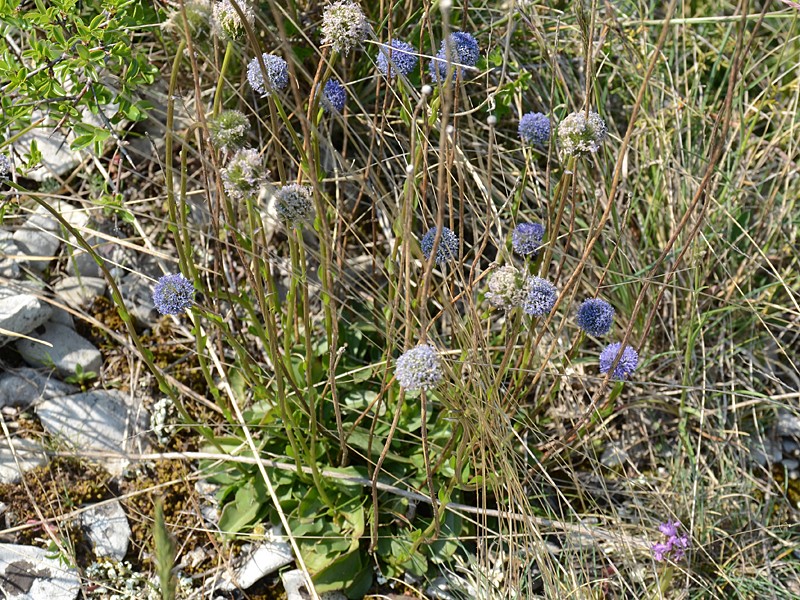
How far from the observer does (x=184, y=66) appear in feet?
8.21

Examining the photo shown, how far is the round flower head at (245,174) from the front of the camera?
4.30ft

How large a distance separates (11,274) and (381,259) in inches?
42.7

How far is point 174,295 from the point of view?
5.23ft

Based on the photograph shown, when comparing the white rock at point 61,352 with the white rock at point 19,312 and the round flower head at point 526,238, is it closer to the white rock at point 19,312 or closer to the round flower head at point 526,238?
the white rock at point 19,312

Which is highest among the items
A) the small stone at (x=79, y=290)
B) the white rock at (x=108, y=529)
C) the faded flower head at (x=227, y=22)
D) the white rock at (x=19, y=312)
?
the faded flower head at (x=227, y=22)

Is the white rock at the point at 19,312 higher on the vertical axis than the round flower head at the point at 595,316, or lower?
lower

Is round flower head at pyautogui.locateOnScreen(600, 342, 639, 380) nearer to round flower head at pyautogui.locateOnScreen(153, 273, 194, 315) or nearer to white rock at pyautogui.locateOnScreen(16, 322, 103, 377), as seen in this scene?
round flower head at pyautogui.locateOnScreen(153, 273, 194, 315)

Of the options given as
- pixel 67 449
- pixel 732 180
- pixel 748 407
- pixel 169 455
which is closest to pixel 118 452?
pixel 67 449

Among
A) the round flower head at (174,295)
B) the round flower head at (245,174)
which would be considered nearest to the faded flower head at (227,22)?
the round flower head at (245,174)

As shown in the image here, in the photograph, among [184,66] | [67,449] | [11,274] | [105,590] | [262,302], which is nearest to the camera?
[262,302]

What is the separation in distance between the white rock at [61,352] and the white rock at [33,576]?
0.52 metres

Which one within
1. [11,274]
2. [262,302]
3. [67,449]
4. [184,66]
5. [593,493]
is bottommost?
[593,493]

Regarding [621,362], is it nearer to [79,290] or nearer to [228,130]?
[228,130]

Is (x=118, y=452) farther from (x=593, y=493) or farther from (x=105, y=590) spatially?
(x=593, y=493)
